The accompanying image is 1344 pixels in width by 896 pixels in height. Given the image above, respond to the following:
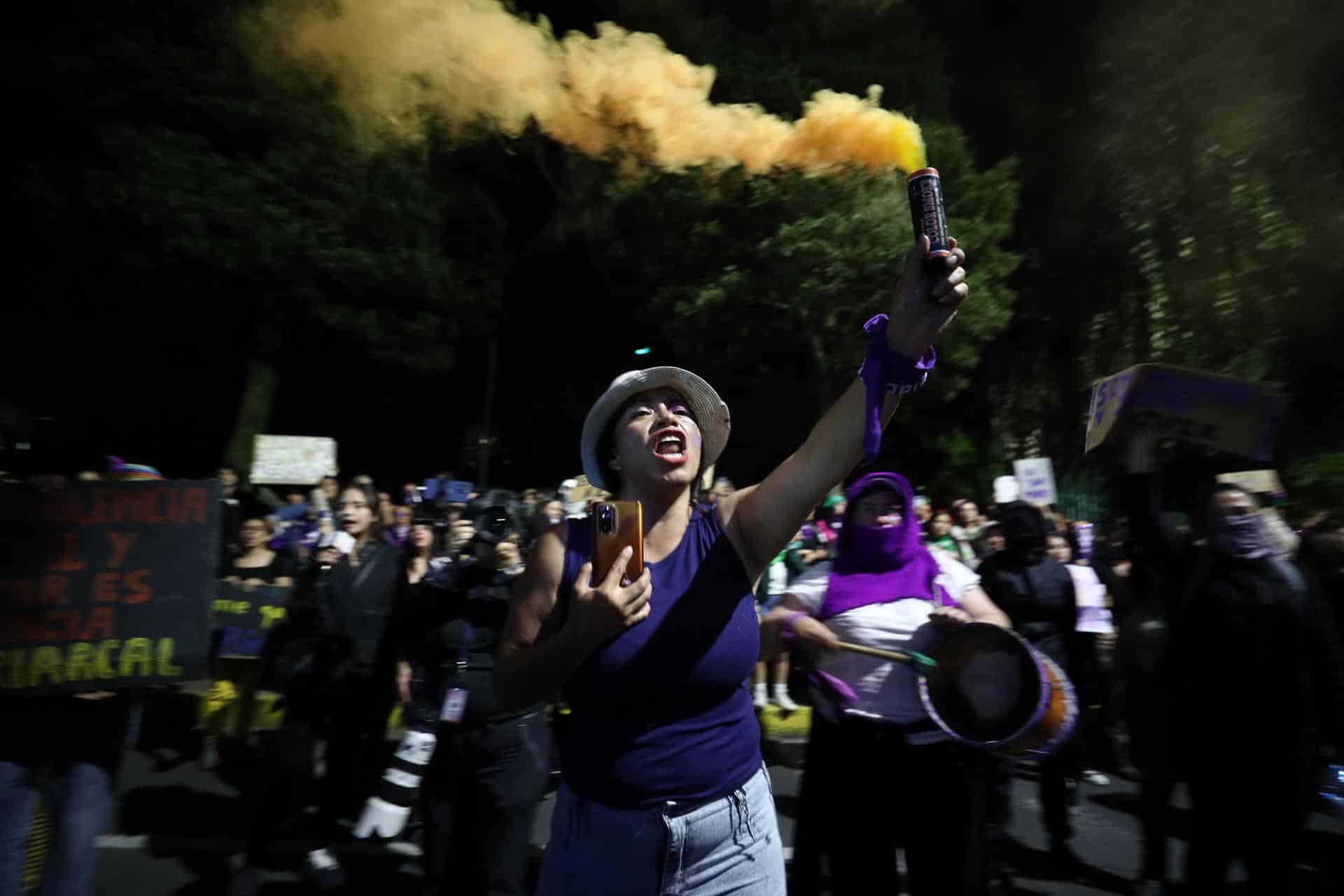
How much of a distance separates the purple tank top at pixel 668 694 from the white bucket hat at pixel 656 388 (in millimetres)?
304

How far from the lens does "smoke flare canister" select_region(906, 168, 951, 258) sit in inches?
73.5

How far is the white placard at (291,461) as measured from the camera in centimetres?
1356

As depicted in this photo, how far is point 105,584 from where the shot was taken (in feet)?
11.5

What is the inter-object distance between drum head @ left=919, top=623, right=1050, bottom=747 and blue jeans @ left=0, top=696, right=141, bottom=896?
8.98 feet

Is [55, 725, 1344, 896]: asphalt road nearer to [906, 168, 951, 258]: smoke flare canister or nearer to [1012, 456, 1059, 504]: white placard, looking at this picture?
[906, 168, 951, 258]: smoke flare canister

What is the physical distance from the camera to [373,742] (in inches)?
229

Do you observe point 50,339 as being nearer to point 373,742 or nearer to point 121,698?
point 373,742

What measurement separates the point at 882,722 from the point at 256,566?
5.97 m

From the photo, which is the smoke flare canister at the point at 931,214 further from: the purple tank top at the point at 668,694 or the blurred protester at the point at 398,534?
the blurred protester at the point at 398,534

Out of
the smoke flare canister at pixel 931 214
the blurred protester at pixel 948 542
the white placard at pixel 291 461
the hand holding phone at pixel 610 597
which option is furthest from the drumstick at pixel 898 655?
the white placard at pixel 291 461

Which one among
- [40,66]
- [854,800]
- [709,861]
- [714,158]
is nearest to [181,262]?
[40,66]

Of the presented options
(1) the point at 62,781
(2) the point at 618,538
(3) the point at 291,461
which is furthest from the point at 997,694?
(3) the point at 291,461

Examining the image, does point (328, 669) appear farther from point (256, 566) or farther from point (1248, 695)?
point (1248, 695)

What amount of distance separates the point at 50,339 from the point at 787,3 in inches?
654
